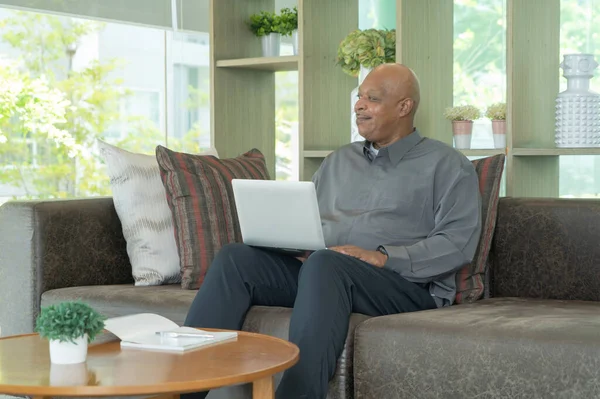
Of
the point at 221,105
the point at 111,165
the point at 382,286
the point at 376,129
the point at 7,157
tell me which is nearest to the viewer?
the point at 382,286

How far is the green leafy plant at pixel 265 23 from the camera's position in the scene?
13.4 feet

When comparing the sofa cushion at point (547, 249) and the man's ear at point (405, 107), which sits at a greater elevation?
the man's ear at point (405, 107)

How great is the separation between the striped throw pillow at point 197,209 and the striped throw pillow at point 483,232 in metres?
0.80

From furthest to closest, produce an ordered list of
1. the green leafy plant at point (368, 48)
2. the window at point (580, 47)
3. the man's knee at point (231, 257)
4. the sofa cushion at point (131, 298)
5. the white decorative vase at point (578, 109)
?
1. the window at point (580, 47)
2. the green leafy plant at point (368, 48)
3. the white decorative vase at point (578, 109)
4. the sofa cushion at point (131, 298)
5. the man's knee at point (231, 257)

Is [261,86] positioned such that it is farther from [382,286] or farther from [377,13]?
[382,286]

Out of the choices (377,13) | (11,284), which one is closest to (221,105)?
(377,13)

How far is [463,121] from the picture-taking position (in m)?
3.40

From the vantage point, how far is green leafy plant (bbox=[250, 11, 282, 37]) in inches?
161

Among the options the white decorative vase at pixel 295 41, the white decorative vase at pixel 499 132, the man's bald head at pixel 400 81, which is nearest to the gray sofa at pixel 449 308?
the white decorative vase at pixel 499 132

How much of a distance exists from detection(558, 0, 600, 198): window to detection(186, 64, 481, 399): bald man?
1.05 m

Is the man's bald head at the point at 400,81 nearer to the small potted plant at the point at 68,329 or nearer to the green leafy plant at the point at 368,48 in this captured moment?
the green leafy plant at the point at 368,48

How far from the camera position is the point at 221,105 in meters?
4.11

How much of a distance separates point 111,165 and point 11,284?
0.52 m

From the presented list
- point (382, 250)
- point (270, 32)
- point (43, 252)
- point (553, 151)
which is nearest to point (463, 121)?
point (553, 151)
